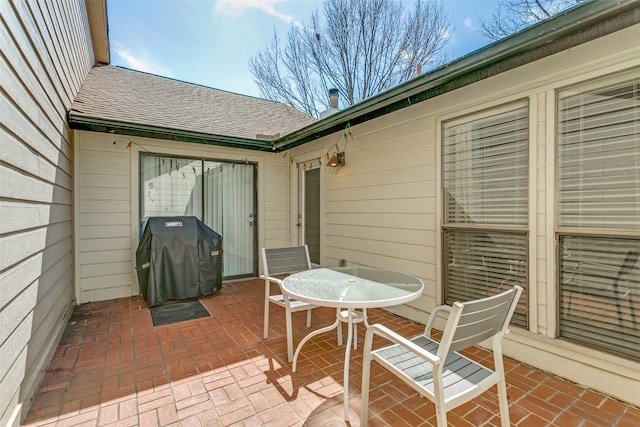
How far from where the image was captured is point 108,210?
13.9 ft

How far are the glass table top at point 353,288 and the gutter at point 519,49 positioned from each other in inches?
Result: 68.5

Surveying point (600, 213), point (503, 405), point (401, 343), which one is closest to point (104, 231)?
point (401, 343)

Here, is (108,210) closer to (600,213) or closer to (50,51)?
(50,51)

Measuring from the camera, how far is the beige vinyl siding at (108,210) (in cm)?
409

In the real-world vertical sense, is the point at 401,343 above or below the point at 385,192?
below

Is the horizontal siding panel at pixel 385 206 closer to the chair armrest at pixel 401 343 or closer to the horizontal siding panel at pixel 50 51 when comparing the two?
the chair armrest at pixel 401 343

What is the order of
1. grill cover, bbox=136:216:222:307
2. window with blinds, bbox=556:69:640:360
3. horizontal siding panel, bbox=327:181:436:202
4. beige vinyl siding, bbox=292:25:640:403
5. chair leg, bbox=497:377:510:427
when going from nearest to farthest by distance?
chair leg, bbox=497:377:510:427 < window with blinds, bbox=556:69:640:360 < beige vinyl siding, bbox=292:25:640:403 < horizontal siding panel, bbox=327:181:436:202 < grill cover, bbox=136:216:222:307

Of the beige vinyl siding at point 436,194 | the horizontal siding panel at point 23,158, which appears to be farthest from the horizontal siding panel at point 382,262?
the horizontal siding panel at point 23,158

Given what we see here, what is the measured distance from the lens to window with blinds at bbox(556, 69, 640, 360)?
197 cm

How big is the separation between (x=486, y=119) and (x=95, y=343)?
4.32 metres

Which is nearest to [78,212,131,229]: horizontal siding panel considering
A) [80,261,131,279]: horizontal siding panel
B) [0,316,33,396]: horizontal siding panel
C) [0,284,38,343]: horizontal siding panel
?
[80,261,131,279]: horizontal siding panel

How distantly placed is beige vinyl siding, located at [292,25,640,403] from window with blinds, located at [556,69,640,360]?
77 millimetres

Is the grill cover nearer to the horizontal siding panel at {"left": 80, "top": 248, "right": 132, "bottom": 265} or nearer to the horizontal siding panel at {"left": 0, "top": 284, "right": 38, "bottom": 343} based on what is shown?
the horizontal siding panel at {"left": 80, "top": 248, "right": 132, "bottom": 265}

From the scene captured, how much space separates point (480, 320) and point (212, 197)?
15.0 feet
